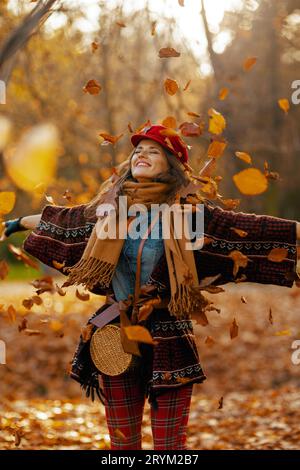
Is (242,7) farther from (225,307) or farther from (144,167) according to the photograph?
(144,167)

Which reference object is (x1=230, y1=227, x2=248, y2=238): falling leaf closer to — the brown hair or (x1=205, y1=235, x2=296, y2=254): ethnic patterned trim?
(x1=205, y1=235, x2=296, y2=254): ethnic patterned trim

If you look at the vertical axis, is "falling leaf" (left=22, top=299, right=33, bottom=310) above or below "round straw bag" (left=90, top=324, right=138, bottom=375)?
above

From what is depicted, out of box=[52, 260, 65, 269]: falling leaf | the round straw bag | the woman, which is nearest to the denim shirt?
the woman

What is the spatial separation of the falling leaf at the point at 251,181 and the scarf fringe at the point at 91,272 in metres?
0.74

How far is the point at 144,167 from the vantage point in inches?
132

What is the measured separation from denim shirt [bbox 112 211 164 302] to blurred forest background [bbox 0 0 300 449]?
13.0 inches

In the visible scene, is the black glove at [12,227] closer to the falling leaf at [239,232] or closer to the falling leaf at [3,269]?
the falling leaf at [3,269]

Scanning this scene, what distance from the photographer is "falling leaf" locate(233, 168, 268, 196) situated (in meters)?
3.38

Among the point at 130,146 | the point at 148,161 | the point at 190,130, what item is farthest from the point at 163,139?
the point at 130,146

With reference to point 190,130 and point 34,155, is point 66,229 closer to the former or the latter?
point 190,130

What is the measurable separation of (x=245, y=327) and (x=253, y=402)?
343 cm

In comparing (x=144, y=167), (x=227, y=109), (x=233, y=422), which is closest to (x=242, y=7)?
(x=227, y=109)

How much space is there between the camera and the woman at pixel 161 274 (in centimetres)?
321

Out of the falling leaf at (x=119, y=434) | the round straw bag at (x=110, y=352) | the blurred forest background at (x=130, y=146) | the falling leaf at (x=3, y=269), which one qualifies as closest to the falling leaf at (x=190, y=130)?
the blurred forest background at (x=130, y=146)
